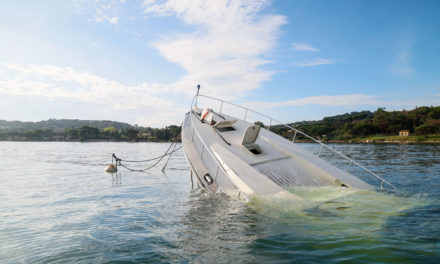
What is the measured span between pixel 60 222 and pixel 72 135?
133590 millimetres

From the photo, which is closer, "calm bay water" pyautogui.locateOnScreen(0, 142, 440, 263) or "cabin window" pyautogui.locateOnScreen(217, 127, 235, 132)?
"calm bay water" pyautogui.locateOnScreen(0, 142, 440, 263)

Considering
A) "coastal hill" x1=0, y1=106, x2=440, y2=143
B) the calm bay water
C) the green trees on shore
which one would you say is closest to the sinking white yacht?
the calm bay water

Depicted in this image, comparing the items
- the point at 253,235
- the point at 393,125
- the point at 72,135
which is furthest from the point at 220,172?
the point at 72,135

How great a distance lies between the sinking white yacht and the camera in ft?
25.1

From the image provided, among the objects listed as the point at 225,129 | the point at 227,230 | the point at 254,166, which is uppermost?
the point at 225,129

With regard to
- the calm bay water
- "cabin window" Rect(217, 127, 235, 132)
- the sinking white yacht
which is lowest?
the calm bay water

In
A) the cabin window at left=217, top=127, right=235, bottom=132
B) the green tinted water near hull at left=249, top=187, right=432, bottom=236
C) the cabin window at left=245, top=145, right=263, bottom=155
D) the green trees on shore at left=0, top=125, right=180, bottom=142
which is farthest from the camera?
the green trees on shore at left=0, top=125, right=180, bottom=142

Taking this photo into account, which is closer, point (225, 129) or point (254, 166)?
point (254, 166)

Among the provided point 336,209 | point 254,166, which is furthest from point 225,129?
point 336,209

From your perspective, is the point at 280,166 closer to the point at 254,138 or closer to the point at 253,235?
the point at 254,138

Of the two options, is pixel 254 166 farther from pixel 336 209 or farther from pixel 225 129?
pixel 225 129

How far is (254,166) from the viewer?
27.7ft

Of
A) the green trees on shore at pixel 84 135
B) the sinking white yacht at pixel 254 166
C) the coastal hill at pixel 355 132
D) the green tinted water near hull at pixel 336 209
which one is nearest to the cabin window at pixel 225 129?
the sinking white yacht at pixel 254 166

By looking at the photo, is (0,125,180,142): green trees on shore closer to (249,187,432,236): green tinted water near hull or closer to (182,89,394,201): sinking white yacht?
(182,89,394,201): sinking white yacht
